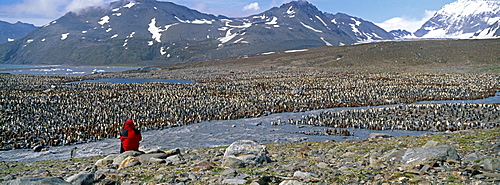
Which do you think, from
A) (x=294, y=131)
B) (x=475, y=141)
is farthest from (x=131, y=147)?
(x=475, y=141)

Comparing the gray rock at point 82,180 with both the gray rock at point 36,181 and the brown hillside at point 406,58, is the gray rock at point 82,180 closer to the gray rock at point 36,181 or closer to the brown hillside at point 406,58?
the gray rock at point 36,181

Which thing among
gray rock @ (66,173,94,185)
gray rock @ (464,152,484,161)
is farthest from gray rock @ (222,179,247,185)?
gray rock @ (464,152,484,161)

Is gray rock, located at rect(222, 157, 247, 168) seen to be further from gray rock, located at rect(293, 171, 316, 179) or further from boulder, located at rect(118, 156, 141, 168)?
boulder, located at rect(118, 156, 141, 168)

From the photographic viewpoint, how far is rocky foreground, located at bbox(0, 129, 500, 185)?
22.5ft

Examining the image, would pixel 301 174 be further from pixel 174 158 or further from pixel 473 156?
pixel 174 158

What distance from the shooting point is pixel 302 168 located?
28.6 ft

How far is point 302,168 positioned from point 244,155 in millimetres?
2010

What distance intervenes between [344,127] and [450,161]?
457 inches

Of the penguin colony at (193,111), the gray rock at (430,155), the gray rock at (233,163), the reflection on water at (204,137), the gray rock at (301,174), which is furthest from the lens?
the penguin colony at (193,111)

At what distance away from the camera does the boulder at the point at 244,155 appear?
9398 mm

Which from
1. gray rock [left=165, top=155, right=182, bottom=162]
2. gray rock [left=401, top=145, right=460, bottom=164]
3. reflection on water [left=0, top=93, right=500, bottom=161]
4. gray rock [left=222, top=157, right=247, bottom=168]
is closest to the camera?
gray rock [left=401, top=145, right=460, bottom=164]

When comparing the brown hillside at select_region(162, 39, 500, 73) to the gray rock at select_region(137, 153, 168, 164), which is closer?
the gray rock at select_region(137, 153, 168, 164)

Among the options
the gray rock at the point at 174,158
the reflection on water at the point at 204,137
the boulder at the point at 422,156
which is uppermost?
→ the boulder at the point at 422,156

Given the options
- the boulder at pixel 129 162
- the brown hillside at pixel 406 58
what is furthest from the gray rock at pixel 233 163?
the brown hillside at pixel 406 58
